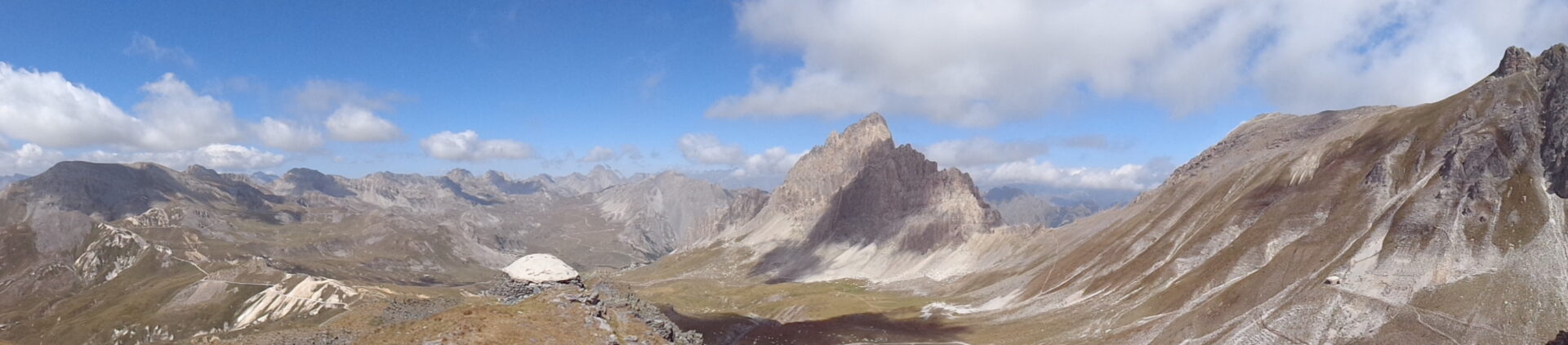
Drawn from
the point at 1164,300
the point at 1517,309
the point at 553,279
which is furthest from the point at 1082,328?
the point at 553,279

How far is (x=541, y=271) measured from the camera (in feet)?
203

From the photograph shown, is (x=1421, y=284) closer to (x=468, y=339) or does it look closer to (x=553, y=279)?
(x=553, y=279)

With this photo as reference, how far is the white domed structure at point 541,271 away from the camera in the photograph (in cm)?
6120

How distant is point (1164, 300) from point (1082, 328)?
1682 centimetres

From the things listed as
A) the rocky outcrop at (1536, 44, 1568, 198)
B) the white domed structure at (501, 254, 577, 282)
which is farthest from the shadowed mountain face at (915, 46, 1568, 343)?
the white domed structure at (501, 254, 577, 282)

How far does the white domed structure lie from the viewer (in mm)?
61197

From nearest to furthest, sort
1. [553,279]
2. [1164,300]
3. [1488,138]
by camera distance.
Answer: [553,279] → [1488,138] → [1164,300]

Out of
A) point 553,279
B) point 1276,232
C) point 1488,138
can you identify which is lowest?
point 553,279

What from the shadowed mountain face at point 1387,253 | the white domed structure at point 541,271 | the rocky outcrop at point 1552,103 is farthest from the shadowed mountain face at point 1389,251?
the white domed structure at point 541,271

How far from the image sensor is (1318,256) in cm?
13312

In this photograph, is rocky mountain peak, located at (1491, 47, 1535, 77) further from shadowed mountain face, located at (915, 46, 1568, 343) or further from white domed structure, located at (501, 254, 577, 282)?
white domed structure, located at (501, 254, 577, 282)

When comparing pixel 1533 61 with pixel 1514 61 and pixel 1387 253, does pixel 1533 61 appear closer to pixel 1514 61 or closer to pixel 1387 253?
pixel 1514 61

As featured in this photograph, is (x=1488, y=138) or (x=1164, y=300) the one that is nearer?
(x=1488, y=138)

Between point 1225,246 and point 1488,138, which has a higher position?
point 1488,138
